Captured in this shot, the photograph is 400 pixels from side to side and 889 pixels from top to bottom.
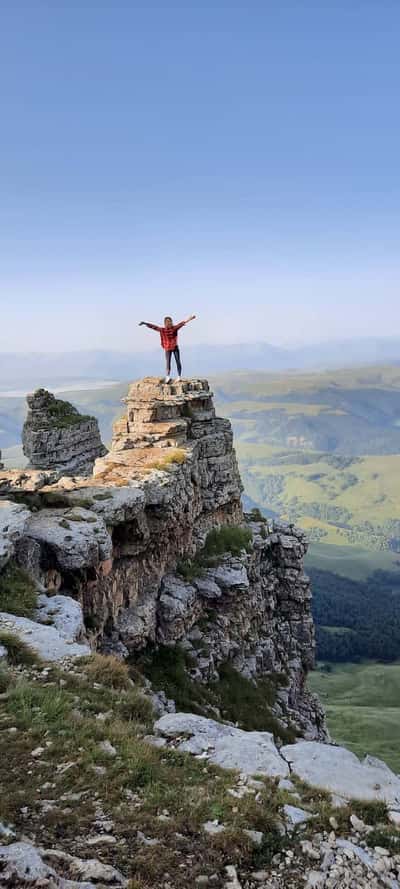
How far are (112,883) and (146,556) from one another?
23047 mm

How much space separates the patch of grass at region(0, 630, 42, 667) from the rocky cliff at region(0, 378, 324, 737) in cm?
518

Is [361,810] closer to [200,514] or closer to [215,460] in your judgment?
[200,514]

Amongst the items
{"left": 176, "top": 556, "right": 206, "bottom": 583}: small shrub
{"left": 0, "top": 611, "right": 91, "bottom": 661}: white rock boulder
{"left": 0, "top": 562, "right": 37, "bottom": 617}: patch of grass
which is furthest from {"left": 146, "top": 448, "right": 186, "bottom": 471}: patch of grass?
{"left": 0, "top": 611, "right": 91, "bottom": 661}: white rock boulder

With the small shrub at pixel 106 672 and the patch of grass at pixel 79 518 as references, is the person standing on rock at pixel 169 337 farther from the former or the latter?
the small shrub at pixel 106 672

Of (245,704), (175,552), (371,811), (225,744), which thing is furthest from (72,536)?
(245,704)

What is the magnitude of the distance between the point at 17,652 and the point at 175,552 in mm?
20779

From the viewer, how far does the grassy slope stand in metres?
111

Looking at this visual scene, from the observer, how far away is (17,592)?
1880cm

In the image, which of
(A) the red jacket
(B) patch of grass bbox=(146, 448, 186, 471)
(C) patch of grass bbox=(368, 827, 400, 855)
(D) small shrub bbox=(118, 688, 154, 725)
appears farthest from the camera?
(A) the red jacket

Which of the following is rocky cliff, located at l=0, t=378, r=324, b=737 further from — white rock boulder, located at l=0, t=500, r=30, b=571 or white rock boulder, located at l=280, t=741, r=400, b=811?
white rock boulder, located at l=280, t=741, r=400, b=811

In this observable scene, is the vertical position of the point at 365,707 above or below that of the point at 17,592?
below

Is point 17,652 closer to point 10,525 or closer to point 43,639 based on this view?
point 43,639

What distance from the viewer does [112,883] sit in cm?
830

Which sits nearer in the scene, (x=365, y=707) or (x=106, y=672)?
(x=106, y=672)
